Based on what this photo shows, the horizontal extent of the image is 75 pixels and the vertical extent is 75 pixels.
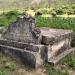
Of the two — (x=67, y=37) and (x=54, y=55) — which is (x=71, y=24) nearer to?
(x=67, y=37)

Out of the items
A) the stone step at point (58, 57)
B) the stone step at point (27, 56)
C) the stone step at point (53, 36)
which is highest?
the stone step at point (53, 36)

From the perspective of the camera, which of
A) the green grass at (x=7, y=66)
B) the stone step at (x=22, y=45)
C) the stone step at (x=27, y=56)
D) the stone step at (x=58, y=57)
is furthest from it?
the stone step at (x=58, y=57)

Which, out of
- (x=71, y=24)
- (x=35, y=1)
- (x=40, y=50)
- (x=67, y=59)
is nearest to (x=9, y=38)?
(x=40, y=50)

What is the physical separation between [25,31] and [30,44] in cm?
51

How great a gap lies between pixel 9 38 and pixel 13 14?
10.1 meters

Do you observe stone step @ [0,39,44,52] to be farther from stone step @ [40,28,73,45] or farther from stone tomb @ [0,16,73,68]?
stone step @ [40,28,73,45]

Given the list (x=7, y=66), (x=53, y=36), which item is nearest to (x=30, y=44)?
(x=53, y=36)

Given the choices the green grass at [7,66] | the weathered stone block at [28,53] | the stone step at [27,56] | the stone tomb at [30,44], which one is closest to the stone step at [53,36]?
the stone tomb at [30,44]

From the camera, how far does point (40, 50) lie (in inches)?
341

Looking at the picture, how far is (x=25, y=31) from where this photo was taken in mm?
9055

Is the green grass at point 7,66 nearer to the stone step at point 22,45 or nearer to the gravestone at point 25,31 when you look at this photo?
the stone step at point 22,45

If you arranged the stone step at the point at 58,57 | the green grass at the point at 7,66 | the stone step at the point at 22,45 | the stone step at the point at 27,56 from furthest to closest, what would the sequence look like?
1. the stone step at the point at 58,57
2. the stone step at the point at 22,45
3. the stone step at the point at 27,56
4. the green grass at the point at 7,66

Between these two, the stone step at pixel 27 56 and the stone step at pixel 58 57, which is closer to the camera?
the stone step at pixel 27 56

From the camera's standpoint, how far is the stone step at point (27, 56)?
8547mm
